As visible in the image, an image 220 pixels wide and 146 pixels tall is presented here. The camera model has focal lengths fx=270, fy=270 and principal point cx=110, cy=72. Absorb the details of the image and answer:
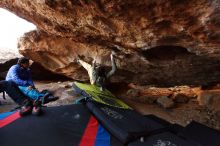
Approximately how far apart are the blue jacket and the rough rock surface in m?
1.19

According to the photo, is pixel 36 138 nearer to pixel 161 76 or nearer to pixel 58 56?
pixel 161 76

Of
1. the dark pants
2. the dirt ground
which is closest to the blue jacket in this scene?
the dark pants

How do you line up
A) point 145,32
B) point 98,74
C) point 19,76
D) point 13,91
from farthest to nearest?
1. point 98,74
2. point 19,76
3. point 13,91
4. point 145,32

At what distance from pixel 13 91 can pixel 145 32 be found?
313cm

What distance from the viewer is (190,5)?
11.5 ft

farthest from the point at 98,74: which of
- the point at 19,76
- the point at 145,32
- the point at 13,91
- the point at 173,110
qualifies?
the point at 145,32

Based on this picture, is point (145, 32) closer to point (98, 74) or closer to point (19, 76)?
point (98, 74)

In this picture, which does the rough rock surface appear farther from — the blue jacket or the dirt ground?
the blue jacket

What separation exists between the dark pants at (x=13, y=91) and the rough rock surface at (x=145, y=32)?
1.48m

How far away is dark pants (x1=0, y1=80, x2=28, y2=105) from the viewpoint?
5762 millimetres

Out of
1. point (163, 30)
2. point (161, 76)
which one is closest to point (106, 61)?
point (161, 76)

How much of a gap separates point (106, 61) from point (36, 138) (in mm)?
3847

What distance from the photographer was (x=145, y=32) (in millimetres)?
4539

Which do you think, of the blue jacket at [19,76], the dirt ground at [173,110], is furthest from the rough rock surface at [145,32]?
the blue jacket at [19,76]
